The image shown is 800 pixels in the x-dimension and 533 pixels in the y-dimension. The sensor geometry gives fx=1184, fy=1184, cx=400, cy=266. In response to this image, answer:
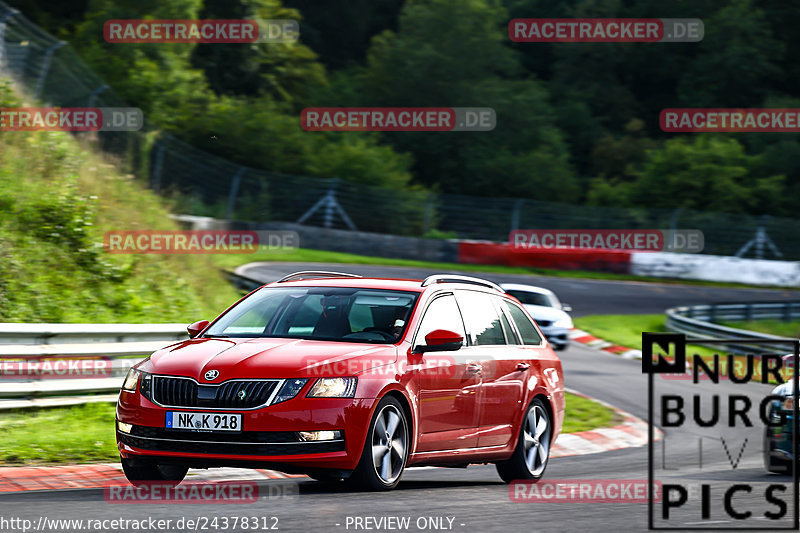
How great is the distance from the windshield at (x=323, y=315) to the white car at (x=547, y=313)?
13582 millimetres

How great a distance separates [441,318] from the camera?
9.02 metres

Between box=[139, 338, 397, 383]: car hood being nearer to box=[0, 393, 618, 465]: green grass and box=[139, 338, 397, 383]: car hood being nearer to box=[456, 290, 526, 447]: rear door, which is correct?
box=[456, 290, 526, 447]: rear door

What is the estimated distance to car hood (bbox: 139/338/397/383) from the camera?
7633 millimetres

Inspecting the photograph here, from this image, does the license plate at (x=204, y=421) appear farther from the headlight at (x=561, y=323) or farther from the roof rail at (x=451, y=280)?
the headlight at (x=561, y=323)

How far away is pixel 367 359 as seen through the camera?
26.1 feet

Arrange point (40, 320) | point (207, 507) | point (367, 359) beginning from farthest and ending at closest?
point (40, 320) → point (367, 359) → point (207, 507)

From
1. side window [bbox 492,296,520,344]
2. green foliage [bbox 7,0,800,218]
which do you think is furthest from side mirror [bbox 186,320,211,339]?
green foliage [bbox 7,0,800,218]

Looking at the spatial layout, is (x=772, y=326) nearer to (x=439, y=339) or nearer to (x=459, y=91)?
(x=439, y=339)

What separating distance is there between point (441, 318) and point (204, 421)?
2.21m

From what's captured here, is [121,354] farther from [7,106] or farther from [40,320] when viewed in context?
[7,106]

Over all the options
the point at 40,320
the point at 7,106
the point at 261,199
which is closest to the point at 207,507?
the point at 40,320

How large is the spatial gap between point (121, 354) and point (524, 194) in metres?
44.6

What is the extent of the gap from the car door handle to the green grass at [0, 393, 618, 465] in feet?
9.66

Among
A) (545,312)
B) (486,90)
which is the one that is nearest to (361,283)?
(545,312)
